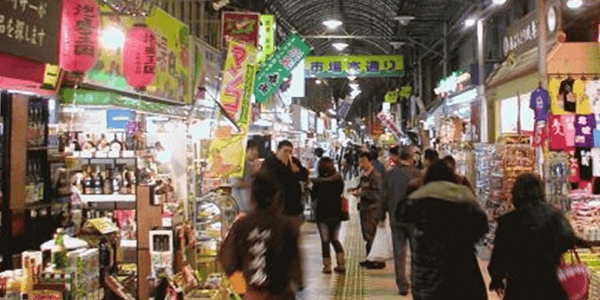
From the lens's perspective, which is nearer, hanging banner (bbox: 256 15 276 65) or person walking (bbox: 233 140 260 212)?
person walking (bbox: 233 140 260 212)

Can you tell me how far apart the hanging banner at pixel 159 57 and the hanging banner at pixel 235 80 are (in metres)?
1.03

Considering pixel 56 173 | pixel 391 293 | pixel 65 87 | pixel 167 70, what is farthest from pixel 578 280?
pixel 167 70

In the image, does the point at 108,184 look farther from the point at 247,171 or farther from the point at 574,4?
the point at 574,4

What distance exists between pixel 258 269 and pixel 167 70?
769 centimetres

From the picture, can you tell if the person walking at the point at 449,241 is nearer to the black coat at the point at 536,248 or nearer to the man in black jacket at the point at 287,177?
the black coat at the point at 536,248

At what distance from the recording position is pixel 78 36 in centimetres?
716

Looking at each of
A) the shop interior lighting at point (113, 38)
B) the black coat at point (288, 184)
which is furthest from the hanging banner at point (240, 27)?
the black coat at point (288, 184)

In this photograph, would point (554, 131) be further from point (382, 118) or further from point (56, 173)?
point (382, 118)

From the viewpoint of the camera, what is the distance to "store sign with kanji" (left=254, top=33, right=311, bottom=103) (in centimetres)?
1532

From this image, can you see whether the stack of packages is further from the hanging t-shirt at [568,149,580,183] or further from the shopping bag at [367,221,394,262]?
the hanging t-shirt at [568,149,580,183]

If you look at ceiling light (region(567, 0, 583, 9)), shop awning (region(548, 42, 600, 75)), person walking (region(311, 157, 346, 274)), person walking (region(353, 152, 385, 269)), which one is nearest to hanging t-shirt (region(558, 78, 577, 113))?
shop awning (region(548, 42, 600, 75))

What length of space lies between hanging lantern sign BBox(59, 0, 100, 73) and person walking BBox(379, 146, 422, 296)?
3.75 metres

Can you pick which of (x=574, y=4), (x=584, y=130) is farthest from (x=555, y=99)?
(x=574, y=4)

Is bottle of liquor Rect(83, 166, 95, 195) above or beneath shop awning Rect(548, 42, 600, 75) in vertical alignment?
beneath
